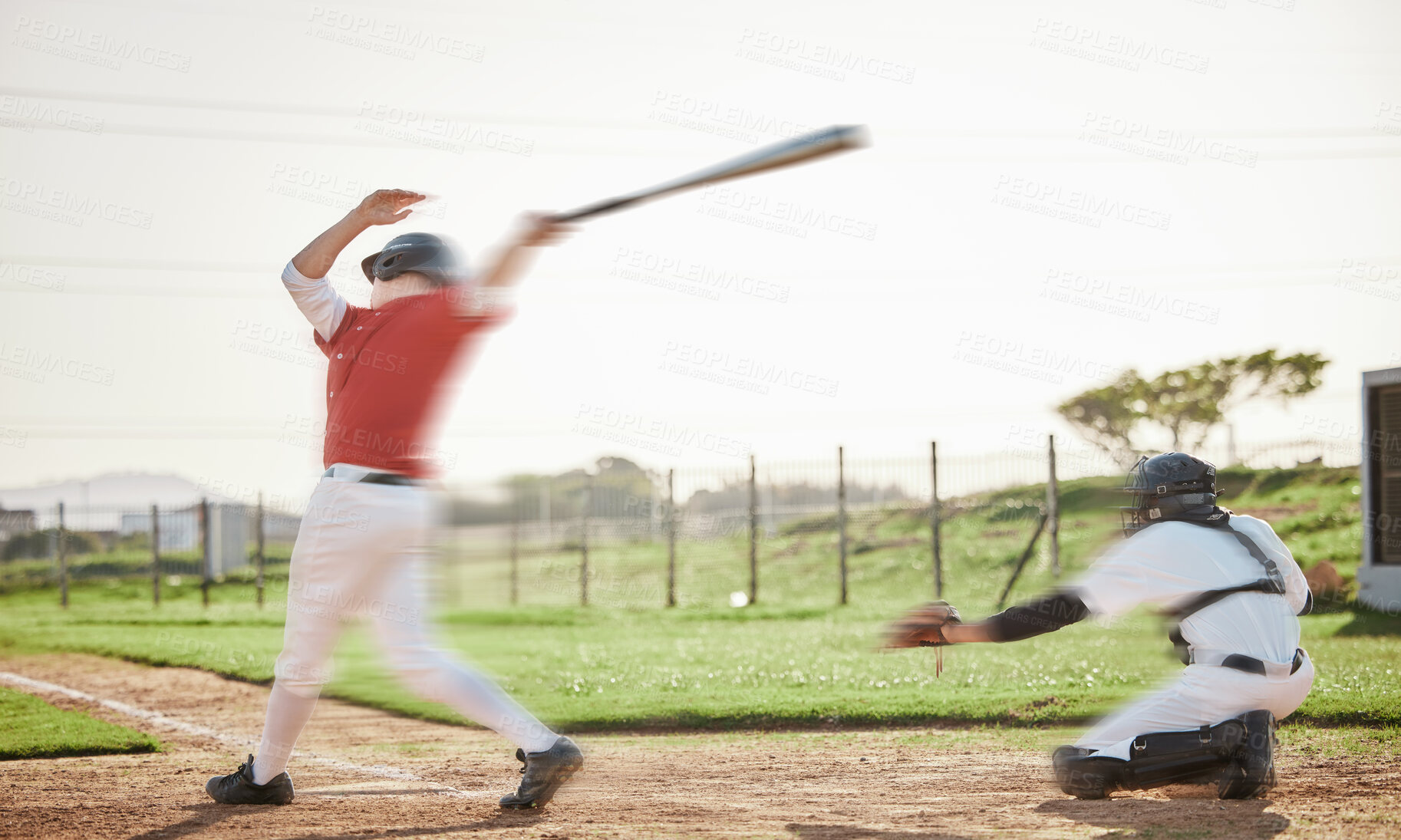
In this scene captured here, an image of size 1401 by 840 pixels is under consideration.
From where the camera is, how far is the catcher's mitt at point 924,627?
4.61 m

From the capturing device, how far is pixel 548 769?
14.3 feet

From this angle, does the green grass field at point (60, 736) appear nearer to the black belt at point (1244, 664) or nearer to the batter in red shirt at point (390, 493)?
the batter in red shirt at point (390, 493)

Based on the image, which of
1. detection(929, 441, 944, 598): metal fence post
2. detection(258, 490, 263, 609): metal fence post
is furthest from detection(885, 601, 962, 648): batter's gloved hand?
detection(258, 490, 263, 609): metal fence post

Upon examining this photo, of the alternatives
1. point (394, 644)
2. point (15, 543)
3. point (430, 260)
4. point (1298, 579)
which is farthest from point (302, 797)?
point (15, 543)

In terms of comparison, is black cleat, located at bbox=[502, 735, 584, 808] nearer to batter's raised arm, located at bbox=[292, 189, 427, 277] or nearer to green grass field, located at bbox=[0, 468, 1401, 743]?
green grass field, located at bbox=[0, 468, 1401, 743]

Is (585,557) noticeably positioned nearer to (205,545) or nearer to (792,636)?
(792,636)

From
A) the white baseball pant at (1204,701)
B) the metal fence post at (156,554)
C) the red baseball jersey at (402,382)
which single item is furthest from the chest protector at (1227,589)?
the metal fence post at (156,554)

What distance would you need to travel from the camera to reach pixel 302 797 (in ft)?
16.6

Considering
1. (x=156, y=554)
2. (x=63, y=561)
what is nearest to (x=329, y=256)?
(x=156, y=554)

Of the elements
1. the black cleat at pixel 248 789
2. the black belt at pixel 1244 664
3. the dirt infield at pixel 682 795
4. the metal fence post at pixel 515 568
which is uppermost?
the black belt at pixel 1244 664

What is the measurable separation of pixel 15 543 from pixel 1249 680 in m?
33.4

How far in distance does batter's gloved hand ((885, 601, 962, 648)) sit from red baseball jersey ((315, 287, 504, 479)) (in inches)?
83.8

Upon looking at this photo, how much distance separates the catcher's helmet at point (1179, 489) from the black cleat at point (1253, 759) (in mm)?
840

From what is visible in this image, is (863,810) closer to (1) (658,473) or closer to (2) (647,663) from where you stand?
(2) (647,663)
